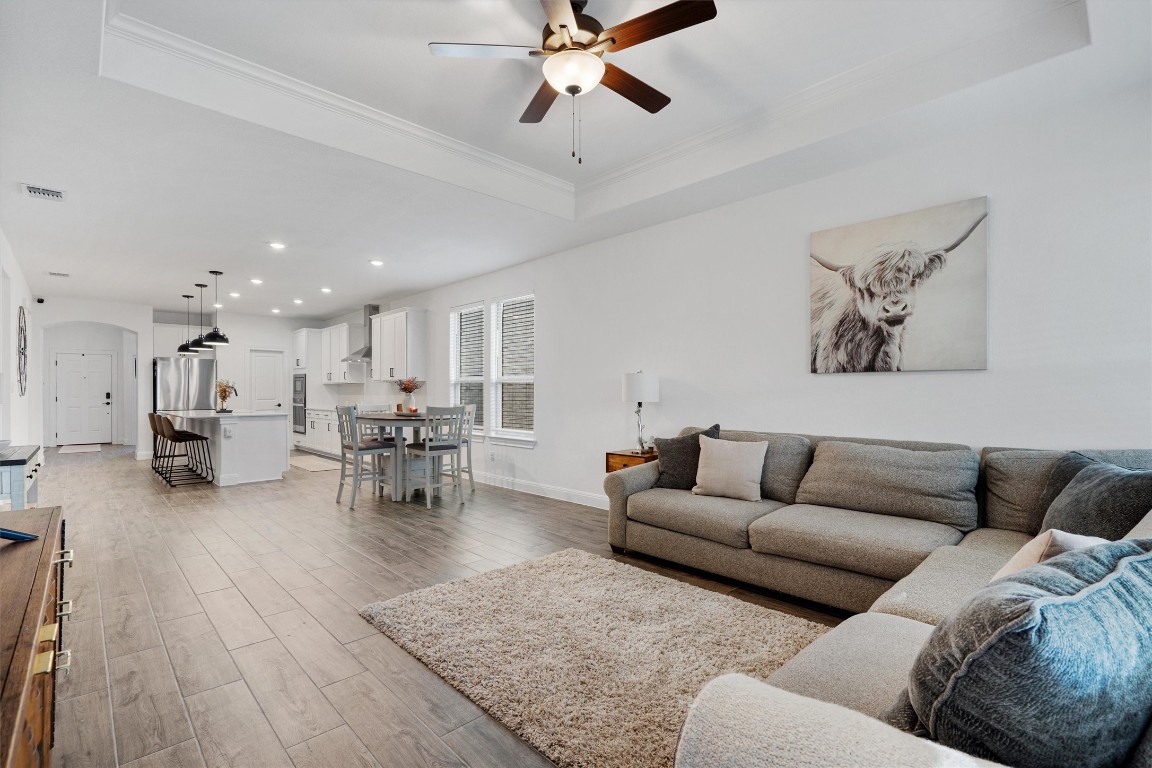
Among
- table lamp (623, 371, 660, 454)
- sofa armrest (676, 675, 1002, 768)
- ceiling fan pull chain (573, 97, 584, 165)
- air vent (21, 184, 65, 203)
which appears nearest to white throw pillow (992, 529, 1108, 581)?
sofa armrest (676, 675, 1002, 768)

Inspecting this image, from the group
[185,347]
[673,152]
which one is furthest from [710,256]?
[185,347]

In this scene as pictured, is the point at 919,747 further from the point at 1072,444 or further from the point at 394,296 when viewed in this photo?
the point at 394,296

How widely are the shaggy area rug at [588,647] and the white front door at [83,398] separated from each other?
37.4 feet

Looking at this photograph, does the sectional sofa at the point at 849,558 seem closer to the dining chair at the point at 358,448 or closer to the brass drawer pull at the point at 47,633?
the brass drawer pull at the point at 47,633

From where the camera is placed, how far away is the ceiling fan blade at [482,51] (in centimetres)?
224

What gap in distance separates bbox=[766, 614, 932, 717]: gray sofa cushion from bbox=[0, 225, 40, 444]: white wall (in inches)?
267

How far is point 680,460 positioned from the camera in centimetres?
377

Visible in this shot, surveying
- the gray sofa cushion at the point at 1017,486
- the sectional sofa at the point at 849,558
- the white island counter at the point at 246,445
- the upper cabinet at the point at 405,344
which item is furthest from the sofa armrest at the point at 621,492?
the white island counter at the point at 246,445

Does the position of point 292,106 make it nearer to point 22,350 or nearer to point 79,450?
point 22,350

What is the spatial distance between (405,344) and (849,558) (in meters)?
6.34

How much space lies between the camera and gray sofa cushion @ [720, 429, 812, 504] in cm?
342

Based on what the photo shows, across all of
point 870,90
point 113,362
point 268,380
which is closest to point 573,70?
point 870,90

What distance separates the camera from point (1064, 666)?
65 centimetres

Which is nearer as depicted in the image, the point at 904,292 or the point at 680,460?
the point at 904,292
